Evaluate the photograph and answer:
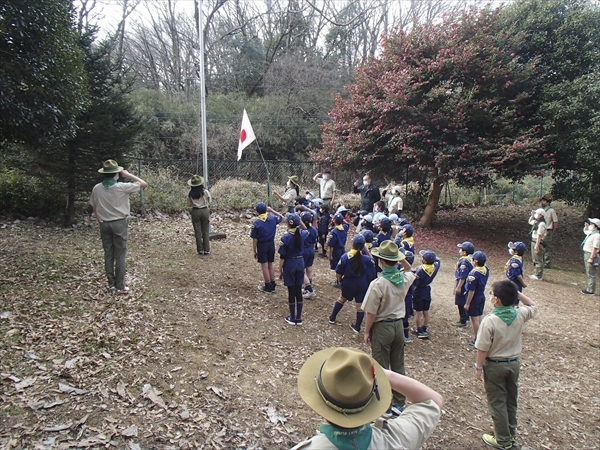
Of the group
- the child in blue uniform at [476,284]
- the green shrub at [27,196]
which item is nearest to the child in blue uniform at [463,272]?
the child in blue uniform at [476,284]

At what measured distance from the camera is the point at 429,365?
231 inches

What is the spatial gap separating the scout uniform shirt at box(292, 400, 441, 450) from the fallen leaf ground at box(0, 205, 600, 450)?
2.23 meters

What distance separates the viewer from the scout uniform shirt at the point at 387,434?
5.97ft

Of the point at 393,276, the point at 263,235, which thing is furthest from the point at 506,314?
the point at 263,235

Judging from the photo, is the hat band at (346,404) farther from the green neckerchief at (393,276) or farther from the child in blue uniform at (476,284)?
the child in blue uniform at (476,284)

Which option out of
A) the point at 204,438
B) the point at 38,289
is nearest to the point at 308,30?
the point at 38,289

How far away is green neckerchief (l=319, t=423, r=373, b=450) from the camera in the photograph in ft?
5.96

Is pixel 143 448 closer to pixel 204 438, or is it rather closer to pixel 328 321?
pixel 204 438

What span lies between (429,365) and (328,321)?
5.66 ft

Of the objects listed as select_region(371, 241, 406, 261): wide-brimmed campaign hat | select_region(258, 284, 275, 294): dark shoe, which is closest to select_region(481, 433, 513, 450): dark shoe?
select_region(371, 241, 406, 261): wide-brimmed campaign hat

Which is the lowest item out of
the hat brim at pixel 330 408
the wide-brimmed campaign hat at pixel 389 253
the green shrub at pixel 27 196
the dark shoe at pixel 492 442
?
the dark shoe at pixel 492 442

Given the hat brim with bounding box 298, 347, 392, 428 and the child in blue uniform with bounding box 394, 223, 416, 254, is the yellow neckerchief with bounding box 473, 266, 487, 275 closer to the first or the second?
the child in blue uniform with bounding box 394, 223, 416, 254

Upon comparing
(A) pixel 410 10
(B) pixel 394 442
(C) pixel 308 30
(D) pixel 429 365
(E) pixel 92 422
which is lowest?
(D) pixel 429 365

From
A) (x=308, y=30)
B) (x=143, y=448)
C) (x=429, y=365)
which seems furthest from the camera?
(x=308, y=30)
